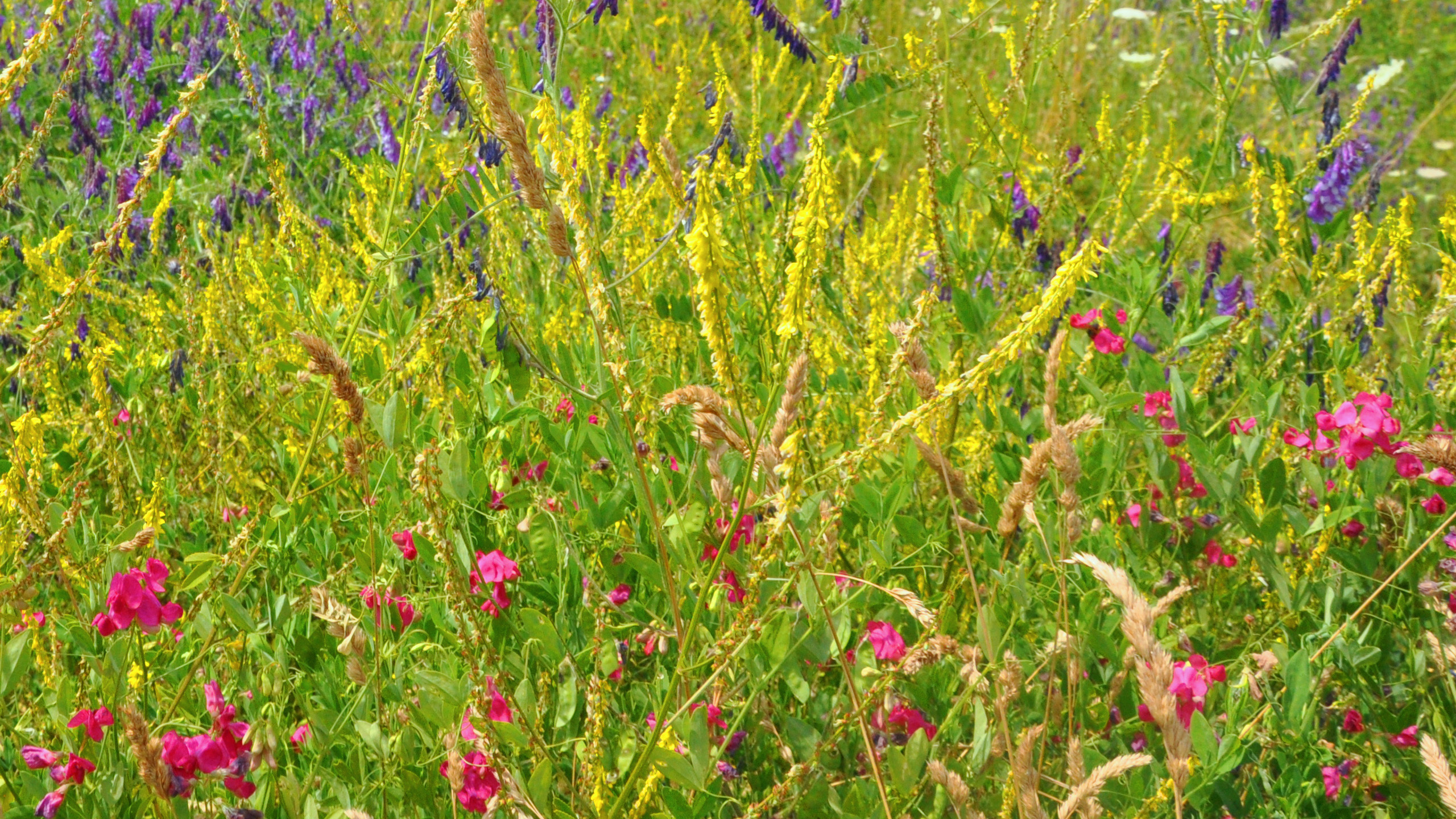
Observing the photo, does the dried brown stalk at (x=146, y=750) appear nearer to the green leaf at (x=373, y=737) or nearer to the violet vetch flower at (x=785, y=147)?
the green leaf at (x=373, y=737)

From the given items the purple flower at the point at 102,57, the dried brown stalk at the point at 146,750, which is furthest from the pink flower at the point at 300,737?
the purple flower at the point at 102,57

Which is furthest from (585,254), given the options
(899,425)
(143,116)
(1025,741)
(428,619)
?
(143,116)

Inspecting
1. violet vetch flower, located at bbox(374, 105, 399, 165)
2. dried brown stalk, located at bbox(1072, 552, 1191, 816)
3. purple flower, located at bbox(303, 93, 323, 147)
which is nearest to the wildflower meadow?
dried brown stalk, located at bbox(1072, 552, 1191, 816)

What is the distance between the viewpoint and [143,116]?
3.76 m

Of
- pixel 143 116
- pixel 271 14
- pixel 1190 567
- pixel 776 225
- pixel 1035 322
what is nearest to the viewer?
pixel 1035 322

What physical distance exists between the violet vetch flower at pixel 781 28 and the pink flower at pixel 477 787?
4.07 feet

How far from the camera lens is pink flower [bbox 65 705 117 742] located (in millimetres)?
1217

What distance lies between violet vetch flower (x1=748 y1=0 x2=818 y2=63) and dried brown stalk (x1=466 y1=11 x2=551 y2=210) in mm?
1150

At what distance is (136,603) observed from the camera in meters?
1.32

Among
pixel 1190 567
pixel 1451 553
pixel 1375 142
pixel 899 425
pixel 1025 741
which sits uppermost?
pixel 899 425

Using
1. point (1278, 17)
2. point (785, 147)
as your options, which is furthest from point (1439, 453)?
point (785, 147)

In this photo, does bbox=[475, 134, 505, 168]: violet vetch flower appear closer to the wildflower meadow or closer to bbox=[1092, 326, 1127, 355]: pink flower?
the wildflower meadow

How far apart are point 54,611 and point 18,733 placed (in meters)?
0.18

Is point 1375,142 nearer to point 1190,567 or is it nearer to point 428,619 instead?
point 1190,567
